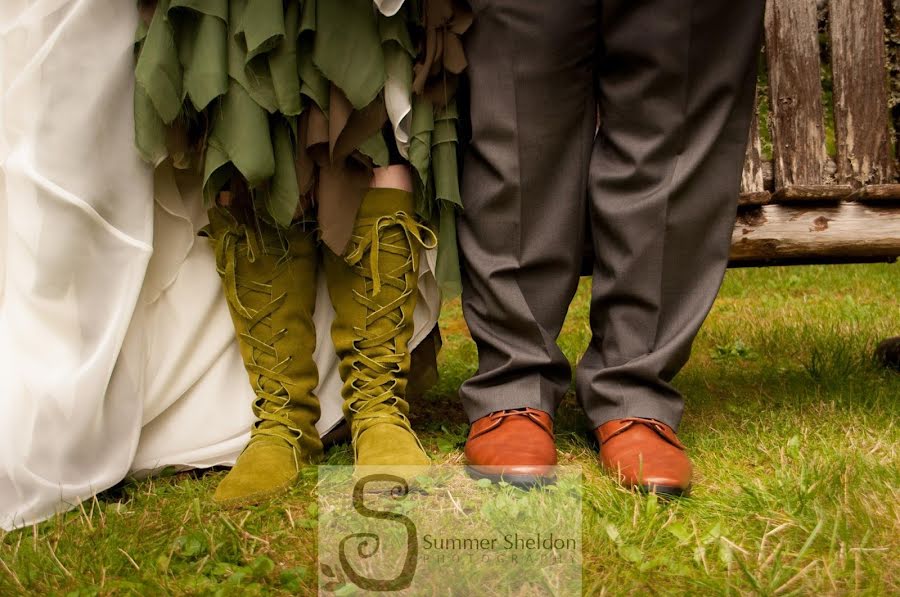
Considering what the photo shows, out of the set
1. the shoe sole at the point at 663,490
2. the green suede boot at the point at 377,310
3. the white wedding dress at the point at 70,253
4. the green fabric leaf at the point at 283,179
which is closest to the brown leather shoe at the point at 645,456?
the shoe sole at the point at 663,490

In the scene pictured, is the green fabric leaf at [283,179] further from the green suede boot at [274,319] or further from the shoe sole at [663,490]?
the shoe sole at [663,490]

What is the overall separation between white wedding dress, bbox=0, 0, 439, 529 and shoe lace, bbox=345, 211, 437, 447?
0.34 m

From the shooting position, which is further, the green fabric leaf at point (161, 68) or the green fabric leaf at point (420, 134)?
the green fabric leaf at point (420, 134)

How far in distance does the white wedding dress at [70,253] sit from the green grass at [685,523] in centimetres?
9

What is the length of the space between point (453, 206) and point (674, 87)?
0.40 metres

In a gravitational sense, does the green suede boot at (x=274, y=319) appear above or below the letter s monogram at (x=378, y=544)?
above

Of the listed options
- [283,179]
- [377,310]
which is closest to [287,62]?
[283,179]

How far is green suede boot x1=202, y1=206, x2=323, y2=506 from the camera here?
1331 mm

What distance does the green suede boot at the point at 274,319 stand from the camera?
1.33m

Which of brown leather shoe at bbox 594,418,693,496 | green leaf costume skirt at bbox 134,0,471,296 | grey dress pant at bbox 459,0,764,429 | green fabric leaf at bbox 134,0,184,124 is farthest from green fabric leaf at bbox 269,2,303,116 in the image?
brown leather shoe at bbox 594,418,693,496

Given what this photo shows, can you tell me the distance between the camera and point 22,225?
3.99 feet

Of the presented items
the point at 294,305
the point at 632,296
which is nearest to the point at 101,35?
the point at 294,305

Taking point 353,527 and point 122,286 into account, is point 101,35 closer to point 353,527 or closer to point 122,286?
point 122,286

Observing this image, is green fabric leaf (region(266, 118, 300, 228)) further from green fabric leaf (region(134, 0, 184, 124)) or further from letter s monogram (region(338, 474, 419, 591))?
letter s monogram (region(338, 474, 419, 591))
